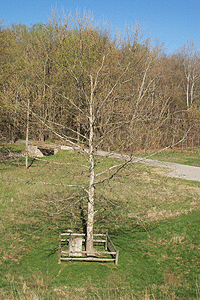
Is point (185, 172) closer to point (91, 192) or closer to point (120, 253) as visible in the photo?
point (120, 253)

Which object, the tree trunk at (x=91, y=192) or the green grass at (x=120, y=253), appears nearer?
the green grass at (x=120, y=253)

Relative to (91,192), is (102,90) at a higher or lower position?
higher

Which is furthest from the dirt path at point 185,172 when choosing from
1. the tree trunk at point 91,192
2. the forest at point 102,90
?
the tree trunk at point 91,192

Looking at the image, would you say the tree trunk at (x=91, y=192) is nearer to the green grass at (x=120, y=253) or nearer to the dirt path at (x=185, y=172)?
the green grass at (x=120, y=253)

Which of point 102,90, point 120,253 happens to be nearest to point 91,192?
point 120,253

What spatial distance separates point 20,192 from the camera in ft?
51.0

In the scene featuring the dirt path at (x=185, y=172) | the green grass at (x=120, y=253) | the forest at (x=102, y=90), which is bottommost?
the green grass at (x=120, y=253)

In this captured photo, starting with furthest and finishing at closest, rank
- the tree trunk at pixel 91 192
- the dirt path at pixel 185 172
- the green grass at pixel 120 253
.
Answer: the dirt path at pixel 185 172
the tree trunk at pixel 91 192
the green grass at pixel 120 253

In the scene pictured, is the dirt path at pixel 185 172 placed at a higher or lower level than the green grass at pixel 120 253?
higher

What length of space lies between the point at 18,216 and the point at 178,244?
6623 millimetres

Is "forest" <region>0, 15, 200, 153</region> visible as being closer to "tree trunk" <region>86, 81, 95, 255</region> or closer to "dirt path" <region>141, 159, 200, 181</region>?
"tree trunk" <region>86, 81, 95, 255</region>

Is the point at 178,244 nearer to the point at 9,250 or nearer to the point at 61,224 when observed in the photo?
the point at 61,224

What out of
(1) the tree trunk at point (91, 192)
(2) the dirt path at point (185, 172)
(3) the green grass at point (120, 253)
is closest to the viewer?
(3) the green grass at point (120, 253)

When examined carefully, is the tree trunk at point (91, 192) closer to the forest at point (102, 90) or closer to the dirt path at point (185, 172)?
the forest at point (102, 90)
